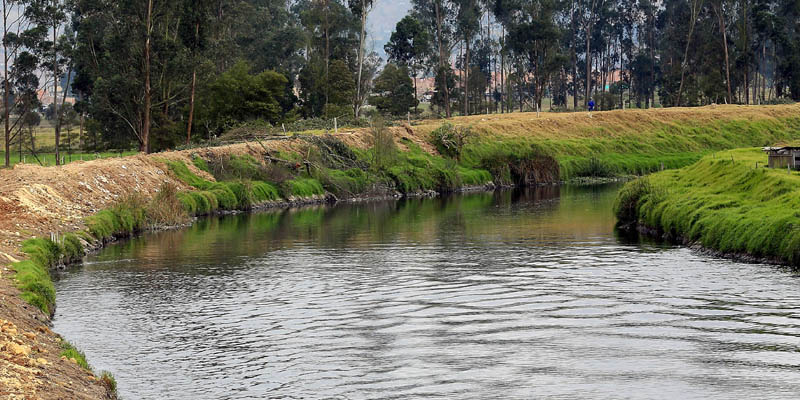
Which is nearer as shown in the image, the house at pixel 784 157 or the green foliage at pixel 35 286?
the green foliage at pixel 35 286

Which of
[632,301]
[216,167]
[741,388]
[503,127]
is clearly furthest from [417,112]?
[741,388]

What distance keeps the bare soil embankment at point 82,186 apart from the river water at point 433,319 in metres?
2.02

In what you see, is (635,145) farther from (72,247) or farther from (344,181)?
(72,247)

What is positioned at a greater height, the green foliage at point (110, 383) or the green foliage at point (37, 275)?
the green foliage at point (37, 275)

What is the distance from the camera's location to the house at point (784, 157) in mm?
54219

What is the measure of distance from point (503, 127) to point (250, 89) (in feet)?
94.9

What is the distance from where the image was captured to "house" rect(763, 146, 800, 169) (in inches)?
2135

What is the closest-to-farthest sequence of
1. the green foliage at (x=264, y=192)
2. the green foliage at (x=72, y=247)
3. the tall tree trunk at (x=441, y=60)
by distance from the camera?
the green foliage at (x=72, y=247), the green foliage at (x=264, y=192), the tall tree trunk at (x=441, y=60)

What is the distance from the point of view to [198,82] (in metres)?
95.8

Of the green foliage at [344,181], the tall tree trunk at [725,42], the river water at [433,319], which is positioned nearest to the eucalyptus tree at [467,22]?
the tall tree trunk at [725,42]

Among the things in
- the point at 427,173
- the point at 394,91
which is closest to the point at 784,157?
the point at 427,173

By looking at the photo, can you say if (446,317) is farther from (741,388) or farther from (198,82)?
(198,82)

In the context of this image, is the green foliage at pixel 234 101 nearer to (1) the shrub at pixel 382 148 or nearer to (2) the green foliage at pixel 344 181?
(1) the shrub at pixel 382 148

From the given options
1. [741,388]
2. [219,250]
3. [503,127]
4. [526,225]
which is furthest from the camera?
[503,127]
